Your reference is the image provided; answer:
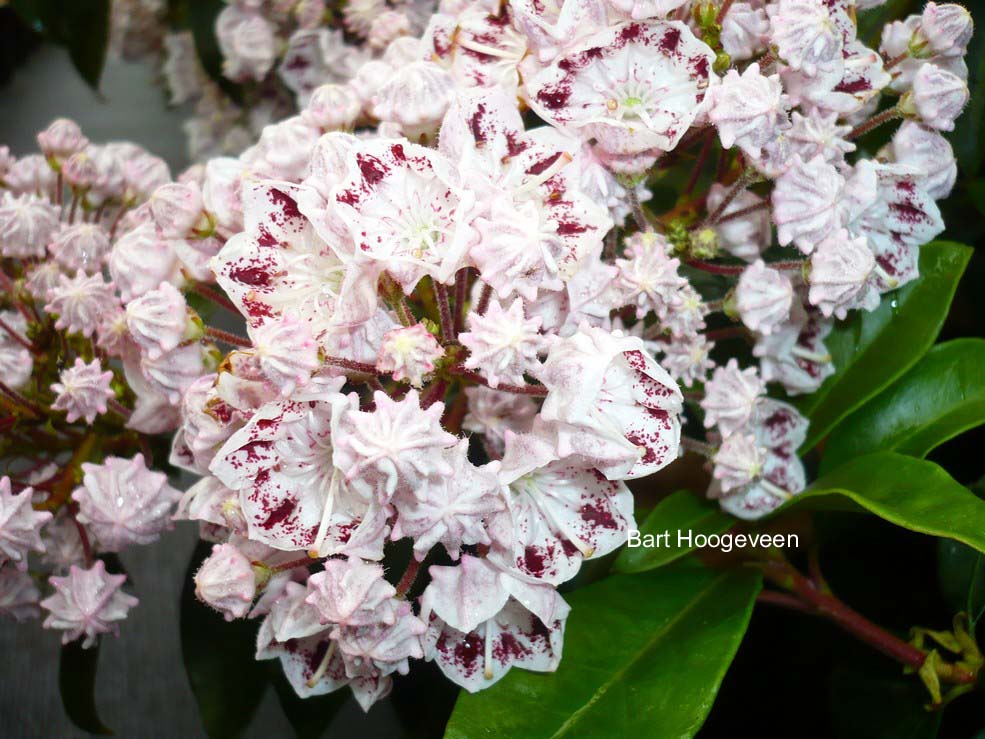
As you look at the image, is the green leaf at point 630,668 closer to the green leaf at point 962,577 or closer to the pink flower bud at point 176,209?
the green leaf at point 962,577

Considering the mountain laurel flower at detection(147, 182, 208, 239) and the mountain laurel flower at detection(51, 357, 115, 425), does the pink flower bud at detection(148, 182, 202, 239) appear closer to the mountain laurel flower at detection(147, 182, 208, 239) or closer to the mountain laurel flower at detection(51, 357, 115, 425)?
the mountain laurel flower at detection(147, 182, 208, 239)

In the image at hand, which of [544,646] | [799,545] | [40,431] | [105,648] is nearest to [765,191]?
[799,545]

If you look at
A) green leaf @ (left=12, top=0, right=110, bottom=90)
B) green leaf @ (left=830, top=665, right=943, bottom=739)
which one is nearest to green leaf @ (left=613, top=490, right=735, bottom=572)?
green leaf @ (left=830, top=665, right=943, bottom=739)

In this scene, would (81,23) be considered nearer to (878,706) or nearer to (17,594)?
(17,594)

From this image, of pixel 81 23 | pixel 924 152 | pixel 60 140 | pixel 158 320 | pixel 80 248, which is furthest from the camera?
pixel 81 23

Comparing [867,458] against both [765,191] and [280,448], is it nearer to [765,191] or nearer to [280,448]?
[765,191]

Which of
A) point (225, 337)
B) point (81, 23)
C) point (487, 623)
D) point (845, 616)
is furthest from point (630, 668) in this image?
point (81, 23)
